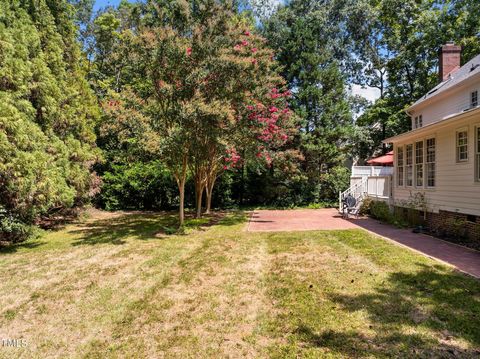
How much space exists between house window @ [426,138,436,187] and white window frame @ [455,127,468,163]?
1341 mm

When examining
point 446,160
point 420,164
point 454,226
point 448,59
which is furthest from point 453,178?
point 448,59

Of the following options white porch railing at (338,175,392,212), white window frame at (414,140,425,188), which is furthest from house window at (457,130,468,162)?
white porch railing at (338,175,392,212)

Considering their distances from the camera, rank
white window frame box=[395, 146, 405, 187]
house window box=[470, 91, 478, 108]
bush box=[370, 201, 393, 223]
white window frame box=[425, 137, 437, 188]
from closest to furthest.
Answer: white window frame box=[425, 137, 437, 188], house window box=[470, 91, 478, 108], bush box=[370, 201, 393, 223], white window frame box=[395, 146, 405, 187]

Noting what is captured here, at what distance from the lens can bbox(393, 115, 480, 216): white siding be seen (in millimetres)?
8430

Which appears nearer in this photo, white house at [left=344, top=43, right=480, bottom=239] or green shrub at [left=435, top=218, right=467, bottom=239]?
white house at [left=344, top=43, right=480, bottom=239]

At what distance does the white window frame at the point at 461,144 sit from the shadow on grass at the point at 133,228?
7953 millimetres

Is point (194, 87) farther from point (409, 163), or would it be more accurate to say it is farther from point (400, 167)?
point (400, 167)

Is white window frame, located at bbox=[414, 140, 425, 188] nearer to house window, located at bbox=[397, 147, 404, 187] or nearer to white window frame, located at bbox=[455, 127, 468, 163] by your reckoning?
house window, located at bbox=[397, 147, 404, 187]

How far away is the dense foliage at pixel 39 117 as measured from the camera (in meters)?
8.12

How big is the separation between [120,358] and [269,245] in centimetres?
560

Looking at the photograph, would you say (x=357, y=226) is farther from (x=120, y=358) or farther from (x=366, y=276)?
(x=120, y=358)

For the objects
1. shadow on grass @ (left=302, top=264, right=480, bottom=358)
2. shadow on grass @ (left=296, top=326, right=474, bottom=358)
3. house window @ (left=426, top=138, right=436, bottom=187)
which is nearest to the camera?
shadow on grass @ (left=296, top=326, right=474, bottom=358)

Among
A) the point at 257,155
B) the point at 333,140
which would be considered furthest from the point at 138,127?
the point at 333,140

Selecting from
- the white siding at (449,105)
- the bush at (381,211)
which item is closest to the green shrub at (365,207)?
the bush at (381,211)
